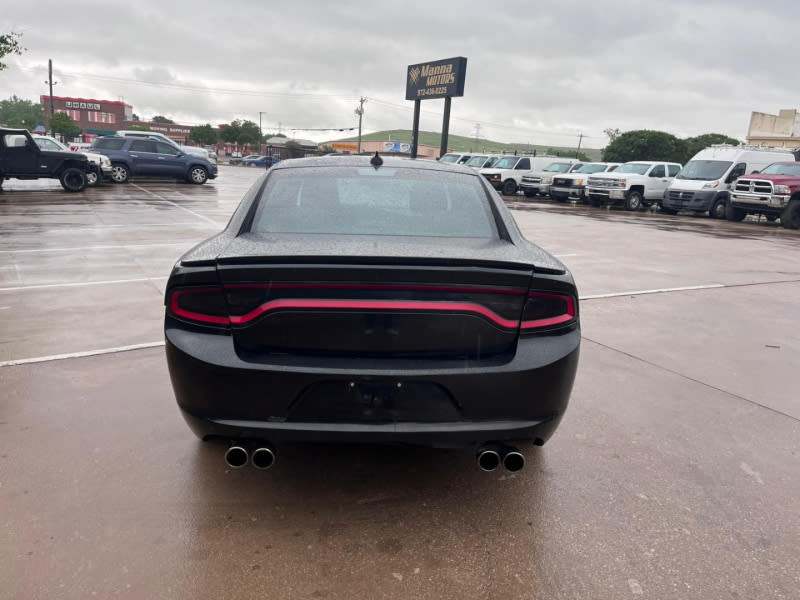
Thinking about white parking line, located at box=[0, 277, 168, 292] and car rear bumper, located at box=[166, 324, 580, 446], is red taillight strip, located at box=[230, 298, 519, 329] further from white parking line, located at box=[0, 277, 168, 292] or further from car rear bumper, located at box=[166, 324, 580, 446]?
white parking line, located at box=[0, 277, 168, 292]

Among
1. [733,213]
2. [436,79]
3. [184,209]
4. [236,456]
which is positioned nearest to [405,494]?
[236,456]

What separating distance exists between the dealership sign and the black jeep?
27.2 m

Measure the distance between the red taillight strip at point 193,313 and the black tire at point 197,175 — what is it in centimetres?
2298

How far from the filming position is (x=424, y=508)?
277cm

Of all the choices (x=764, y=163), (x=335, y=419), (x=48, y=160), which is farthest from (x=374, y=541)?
(x=764, y=163)

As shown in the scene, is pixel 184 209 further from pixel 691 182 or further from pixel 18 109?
pixel 18 109

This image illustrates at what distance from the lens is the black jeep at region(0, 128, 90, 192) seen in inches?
669

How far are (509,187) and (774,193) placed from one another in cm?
1226

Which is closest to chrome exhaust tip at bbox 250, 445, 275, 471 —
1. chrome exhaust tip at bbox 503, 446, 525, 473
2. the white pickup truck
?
chrome exhaust tip at bbox 503, 446, 525, 473

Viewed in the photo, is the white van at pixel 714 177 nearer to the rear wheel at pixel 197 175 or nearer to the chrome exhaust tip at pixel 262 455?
the rear wheel at pixel 197 175

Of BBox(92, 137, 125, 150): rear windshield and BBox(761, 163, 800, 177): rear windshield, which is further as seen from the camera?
BBox(92, 137, 125, 150): rear windshield

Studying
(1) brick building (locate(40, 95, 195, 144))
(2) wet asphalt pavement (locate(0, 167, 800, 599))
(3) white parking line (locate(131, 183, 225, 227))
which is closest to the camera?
(2) wet asphalt pavement (locate(0, 167, 800, 599))

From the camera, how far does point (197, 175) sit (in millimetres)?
24016

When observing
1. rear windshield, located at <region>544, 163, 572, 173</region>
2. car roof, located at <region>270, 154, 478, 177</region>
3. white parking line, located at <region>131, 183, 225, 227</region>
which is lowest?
white parking line, located at <region>131, 183, 225, 227</region>
